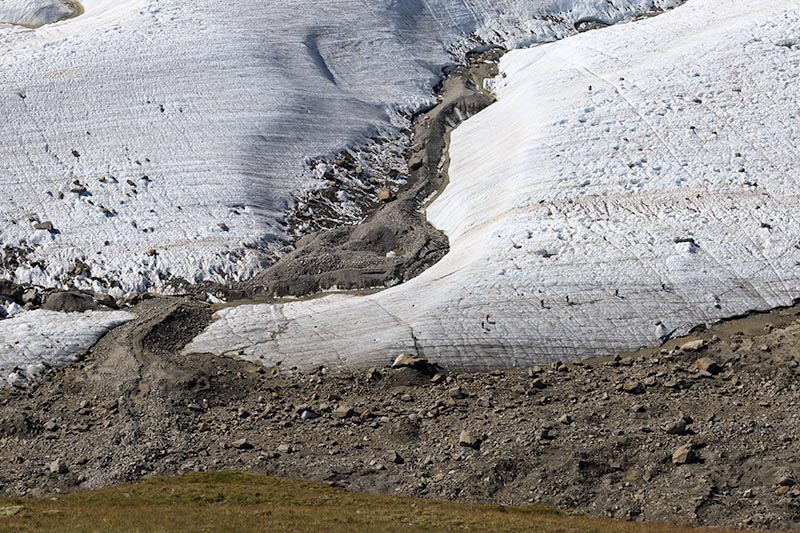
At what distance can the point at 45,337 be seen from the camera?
41938 millimetres

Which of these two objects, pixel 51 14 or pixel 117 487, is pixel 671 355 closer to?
pixel 117 487

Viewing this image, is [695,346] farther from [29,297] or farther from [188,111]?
[188,111]

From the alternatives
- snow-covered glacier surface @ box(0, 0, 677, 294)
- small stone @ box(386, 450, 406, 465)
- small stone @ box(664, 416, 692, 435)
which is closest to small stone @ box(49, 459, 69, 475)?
small stone @ box(386, 450, 406, 465)

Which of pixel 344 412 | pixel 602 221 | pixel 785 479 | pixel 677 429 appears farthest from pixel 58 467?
pixel 602 221

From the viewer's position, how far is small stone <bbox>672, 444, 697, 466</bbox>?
33188mm

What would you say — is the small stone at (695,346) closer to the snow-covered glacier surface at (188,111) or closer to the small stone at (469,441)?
the small stone at (469,441)

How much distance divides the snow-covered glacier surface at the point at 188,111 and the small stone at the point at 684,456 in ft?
72.2

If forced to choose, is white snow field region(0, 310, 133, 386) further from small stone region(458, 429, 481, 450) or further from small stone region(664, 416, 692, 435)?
small stone region(664, 416, 692, 435)

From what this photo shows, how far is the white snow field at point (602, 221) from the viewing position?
4084 centimetres

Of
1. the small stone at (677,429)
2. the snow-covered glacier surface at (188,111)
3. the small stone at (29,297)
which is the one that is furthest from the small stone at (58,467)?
the small stone at (677,429)

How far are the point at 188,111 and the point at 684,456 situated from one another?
35.7 metres

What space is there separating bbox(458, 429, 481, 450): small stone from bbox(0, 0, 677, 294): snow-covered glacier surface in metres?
16.3

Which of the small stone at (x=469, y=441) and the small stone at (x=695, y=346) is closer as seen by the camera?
the small stone at (x=469, y=441)

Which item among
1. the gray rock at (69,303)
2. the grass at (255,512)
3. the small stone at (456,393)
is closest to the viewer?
the grass at (255,512)
